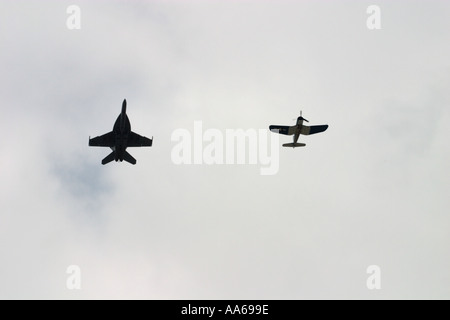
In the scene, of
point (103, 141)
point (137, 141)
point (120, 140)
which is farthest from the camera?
point (137, 141)

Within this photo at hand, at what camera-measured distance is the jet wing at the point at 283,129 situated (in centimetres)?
11303

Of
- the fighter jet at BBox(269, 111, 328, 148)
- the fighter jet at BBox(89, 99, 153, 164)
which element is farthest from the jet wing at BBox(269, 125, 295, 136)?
the fighter jet at BBox(89, 99, 153, 164)

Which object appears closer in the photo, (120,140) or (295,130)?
(120,140)

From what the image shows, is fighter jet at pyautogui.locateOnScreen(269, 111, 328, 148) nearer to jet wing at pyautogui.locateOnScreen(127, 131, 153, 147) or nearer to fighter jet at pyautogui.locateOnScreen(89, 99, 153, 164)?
jet wing at pyautogui.locateOnScreen(127, 131, 153, 147)

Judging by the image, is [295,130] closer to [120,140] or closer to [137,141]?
[137,141]

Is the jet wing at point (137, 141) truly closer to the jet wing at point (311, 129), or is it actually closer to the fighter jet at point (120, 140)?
the fighter jet at point (120, 140)

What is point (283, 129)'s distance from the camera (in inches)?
4491

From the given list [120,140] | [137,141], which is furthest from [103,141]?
[137,141]

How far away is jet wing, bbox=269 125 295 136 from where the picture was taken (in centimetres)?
11303

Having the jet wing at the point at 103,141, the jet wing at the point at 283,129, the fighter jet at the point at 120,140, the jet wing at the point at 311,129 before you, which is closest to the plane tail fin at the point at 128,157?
the fighter jet at the point at 120,140
